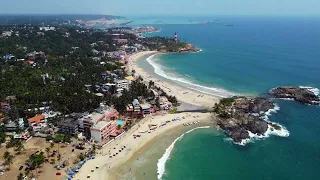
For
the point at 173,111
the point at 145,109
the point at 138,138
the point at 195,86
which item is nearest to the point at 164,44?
the point at 195,86

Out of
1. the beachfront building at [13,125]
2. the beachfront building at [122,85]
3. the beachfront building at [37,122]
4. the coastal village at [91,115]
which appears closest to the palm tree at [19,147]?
the coastal village at [91,115]

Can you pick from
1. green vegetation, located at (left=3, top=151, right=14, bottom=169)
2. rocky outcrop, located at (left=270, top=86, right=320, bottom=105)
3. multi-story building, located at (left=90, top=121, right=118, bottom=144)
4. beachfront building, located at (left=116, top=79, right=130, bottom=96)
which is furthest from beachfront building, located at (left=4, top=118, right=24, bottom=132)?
rocky outcrop, located at (left=270, top=86, right=320, bottom=105)

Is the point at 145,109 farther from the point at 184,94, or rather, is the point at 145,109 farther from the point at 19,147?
the point at 19,147

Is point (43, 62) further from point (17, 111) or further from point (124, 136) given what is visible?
point (124, 136)

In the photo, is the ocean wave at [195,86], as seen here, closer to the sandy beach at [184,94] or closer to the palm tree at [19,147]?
the sandy beach at [184,94]

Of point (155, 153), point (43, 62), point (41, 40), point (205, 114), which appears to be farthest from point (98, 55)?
point (155, 153)

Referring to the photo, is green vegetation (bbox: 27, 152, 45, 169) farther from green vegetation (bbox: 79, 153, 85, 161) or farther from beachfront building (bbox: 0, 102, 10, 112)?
beachfront building (bbox: 0, 102, 10, 112)
